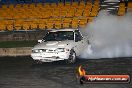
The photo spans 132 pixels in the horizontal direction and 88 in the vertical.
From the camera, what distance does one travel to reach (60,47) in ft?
46.9

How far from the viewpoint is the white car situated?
46.8 feet

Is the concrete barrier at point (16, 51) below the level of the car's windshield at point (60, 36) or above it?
below

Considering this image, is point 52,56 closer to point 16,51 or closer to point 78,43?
point 78,43

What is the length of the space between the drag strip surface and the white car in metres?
0.39

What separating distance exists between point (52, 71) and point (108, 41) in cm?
555

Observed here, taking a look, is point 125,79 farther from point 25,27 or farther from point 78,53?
point 25,27

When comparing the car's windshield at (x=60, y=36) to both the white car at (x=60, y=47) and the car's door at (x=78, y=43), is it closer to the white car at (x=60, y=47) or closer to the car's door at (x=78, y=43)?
the white car at (x=60, y=47)

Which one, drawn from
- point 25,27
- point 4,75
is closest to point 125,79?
point 4,75

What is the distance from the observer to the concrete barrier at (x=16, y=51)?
61.6 feet

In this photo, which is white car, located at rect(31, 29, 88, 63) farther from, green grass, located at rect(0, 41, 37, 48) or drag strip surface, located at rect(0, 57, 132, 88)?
green grass, located at rect(0, 41, 37, 48)

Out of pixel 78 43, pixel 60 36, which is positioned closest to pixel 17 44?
pixel 60 36

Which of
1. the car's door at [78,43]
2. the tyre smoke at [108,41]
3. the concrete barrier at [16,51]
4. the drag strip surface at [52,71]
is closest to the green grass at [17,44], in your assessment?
the concrete barrier at [16,51]

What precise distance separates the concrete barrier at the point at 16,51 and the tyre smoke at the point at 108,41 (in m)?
3.44

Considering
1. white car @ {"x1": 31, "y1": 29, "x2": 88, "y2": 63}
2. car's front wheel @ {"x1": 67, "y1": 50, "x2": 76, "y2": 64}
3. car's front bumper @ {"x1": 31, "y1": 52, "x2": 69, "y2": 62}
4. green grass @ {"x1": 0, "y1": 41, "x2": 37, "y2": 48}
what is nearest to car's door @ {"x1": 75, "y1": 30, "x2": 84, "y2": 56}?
white car @ {"x1": 31, "y1": 29, "x2": 88, "y2": 63}
